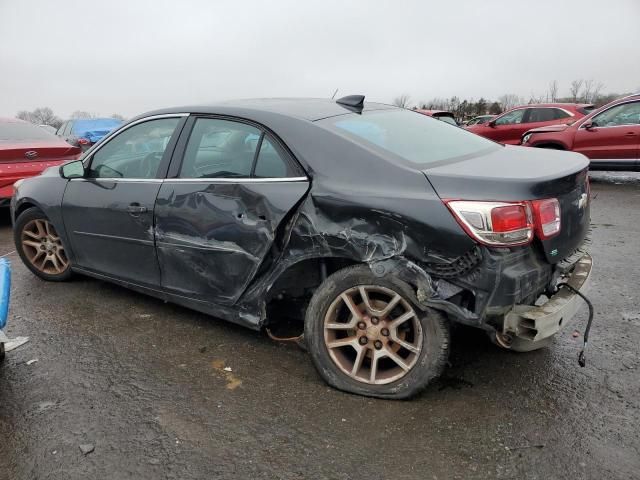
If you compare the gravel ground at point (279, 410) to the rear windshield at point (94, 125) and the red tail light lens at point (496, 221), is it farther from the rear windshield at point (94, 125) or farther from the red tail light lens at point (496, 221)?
the rear windshield at point (94, 125)

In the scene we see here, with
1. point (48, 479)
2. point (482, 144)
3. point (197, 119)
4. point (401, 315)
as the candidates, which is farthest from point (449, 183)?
point (48, 479)

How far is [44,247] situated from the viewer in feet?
14.3

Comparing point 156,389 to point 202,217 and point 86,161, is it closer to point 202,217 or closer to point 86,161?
point 202,217

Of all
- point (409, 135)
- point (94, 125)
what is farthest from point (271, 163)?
point (94, 125)

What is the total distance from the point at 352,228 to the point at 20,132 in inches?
268

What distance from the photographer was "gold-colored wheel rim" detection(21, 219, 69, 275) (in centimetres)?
427

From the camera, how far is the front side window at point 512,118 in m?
12.8

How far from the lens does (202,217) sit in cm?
306

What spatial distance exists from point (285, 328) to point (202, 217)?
0.98 m

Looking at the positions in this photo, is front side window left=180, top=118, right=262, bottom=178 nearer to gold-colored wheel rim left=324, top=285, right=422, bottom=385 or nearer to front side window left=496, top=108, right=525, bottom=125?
gold-colored wheel rim left=324, top=285, right=422, bottom=385

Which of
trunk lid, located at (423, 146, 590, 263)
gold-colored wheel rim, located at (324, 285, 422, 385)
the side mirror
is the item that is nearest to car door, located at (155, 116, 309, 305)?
gold-colored wheel rim, located at (324, 285, 422, 385)

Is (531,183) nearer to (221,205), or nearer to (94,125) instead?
(221,205)

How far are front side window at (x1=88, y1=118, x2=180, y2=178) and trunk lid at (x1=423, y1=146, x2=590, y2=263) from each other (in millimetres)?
1865

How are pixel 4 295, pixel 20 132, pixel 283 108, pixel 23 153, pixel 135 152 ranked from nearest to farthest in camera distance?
pixel 4 295
pixel 283 108
pixel 135 152
pixel 23 153
pixel 20 132
